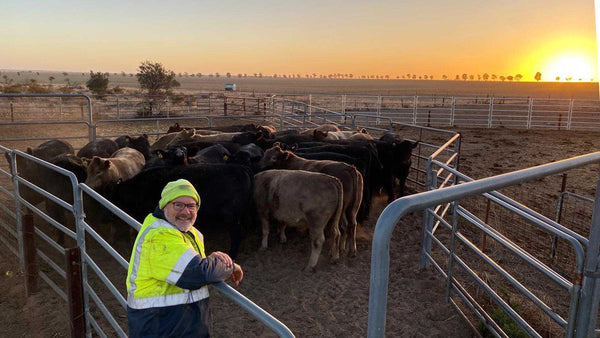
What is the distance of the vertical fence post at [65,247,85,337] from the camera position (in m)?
4.44

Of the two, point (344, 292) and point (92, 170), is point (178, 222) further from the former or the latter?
point (92, 170)

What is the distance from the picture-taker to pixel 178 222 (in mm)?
2605

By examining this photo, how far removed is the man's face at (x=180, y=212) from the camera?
8.45 feet

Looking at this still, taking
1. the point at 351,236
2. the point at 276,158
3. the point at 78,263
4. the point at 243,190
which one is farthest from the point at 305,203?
the point at 78,263

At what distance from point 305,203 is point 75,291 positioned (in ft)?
10.6

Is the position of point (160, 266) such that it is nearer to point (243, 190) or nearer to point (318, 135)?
point (243, 190)

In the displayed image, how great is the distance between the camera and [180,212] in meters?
2.59

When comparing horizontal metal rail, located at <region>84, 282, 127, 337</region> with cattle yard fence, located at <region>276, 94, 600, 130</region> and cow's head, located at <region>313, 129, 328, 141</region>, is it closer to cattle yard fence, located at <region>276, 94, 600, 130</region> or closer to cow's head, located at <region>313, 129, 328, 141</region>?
cow's head, located at <region>313, 129, 328, 141</region>

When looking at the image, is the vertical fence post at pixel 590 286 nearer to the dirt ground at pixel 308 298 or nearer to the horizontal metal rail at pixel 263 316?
the horizontal metal rail at pixel 263 316

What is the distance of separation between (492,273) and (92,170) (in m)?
6.21

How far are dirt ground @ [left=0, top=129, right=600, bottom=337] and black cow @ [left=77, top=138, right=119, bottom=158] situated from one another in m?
2.82

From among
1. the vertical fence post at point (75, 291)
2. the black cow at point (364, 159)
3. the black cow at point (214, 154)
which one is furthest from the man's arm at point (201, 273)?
the black cow at point (214, 154)

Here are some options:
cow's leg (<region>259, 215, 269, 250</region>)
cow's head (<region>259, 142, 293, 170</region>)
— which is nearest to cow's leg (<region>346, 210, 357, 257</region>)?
cow's leg (<region>259, 215, 269, 250</region>)

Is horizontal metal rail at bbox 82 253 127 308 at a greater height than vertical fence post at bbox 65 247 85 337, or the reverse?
horizontal metal rail at bbox 82 253 127 308
